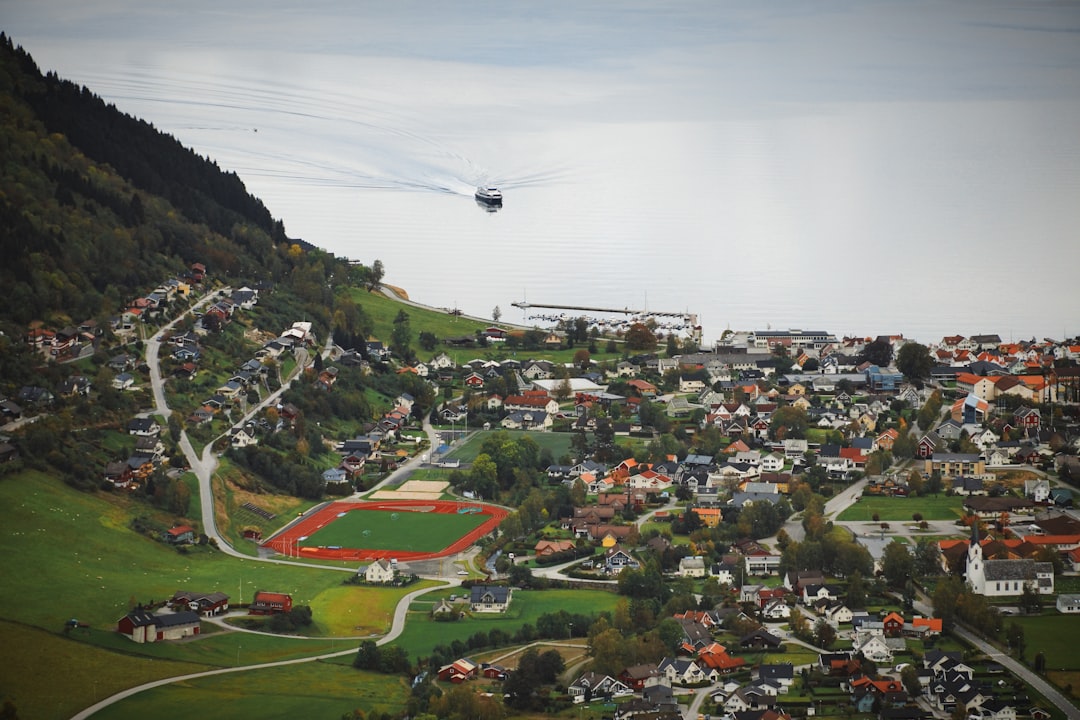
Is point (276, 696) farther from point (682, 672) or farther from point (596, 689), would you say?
point (682, 672)

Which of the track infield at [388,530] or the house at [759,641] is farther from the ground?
the track infield at [388,530]

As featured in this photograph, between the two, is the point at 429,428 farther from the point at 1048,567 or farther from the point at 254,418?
the point at 1048,567

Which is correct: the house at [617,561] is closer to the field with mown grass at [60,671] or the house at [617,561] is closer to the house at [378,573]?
Result: the house at [378,573]

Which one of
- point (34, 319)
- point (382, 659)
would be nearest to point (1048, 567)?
point (382, 659)

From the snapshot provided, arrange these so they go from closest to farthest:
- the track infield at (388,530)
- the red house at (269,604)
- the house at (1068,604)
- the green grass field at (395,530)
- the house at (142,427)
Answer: the house at (1068,604), the red house at (269,604), the track infield at (388,530), the green grass field at (395,530), the house at (142,427)

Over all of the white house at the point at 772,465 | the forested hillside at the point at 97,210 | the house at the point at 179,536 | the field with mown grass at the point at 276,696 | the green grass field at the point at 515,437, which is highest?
the forested hillside at the point at 97,210

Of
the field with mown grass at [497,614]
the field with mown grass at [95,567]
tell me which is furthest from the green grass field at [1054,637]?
the field with mown grass at [95,567]
